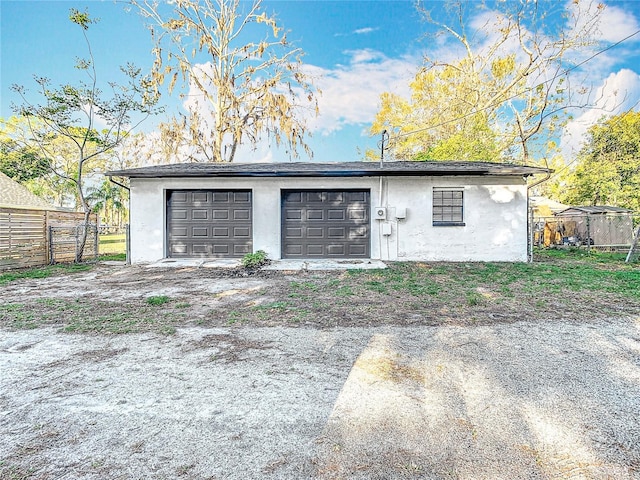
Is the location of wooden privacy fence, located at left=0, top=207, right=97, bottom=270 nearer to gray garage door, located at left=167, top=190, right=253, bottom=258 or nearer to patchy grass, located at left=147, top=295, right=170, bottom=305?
gray garage door, located at left=167, top=190, right=253, bottom=258

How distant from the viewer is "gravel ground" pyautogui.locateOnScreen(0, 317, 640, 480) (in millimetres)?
1583

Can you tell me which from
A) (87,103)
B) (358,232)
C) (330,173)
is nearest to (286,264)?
(358,232)

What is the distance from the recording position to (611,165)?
1805 centimetres

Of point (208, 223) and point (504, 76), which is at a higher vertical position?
point (504, 76)

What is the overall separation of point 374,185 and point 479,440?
8519 millimetres

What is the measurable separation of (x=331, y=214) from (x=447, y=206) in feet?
11.2

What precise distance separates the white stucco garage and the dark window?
29 millimetres

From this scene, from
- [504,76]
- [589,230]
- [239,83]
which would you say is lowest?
[589,230]

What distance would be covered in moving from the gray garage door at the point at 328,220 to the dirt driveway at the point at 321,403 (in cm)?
632

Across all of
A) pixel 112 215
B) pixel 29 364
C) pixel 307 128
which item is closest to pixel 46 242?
pixel 29 364

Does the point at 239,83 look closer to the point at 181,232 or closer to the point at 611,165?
the point at 181,232

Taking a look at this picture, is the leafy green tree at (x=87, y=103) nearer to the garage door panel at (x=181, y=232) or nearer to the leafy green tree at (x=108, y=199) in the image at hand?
the garage door panel at (x=181, y=232)

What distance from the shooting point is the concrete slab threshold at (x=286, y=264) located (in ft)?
27.6

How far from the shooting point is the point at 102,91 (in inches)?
417
